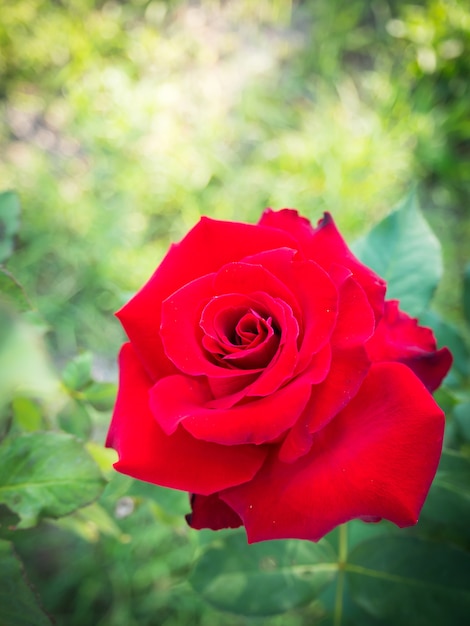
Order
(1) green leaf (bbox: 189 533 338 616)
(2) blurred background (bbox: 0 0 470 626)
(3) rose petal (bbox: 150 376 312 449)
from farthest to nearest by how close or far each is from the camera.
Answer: (2) blurred background (bbox: 0 0 470 626), (1) green leaf (bbox: 189 533 338 616), (3) rose petal (bbox: 150 376 312 449)

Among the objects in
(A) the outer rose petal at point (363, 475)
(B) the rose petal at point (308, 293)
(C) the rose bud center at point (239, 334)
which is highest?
(B) the rose petal at point (308, 293)

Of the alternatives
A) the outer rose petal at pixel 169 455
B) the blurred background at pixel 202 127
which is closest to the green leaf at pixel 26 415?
the outer rose petal at pixel 169 455

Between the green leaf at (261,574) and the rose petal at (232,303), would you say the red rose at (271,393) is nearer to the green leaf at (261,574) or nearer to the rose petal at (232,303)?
the rose petal at (232,303)

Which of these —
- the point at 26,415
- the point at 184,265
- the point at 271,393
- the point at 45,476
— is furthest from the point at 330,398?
the point at 26,415

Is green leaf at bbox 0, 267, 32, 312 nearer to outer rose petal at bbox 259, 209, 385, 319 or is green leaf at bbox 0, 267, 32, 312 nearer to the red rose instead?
the red rose

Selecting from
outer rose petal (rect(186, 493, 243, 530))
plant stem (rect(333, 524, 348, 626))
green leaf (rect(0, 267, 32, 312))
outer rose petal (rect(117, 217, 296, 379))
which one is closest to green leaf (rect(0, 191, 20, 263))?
green leaf (rect(0, 267, 32, 312))

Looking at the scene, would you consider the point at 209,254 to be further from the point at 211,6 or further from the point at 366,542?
the point at 211,6
